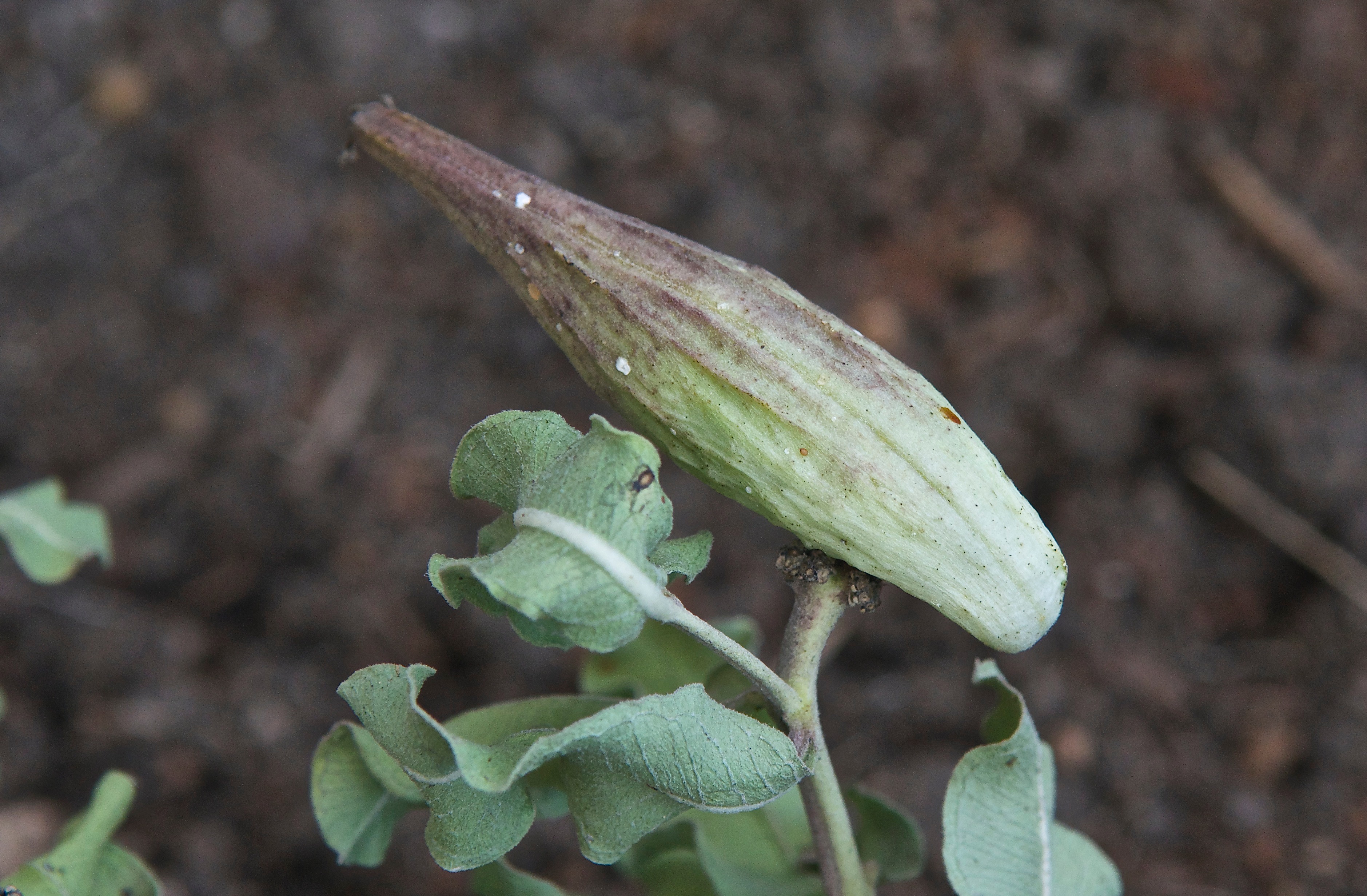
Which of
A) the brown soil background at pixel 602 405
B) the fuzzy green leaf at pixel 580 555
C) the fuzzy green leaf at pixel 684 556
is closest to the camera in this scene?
the fuzzy green leaf at pixel 580 555

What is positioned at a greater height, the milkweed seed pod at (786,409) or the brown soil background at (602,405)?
the milkweed seed pod at (786,409)

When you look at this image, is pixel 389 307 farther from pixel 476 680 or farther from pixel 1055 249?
pixel 1055 249

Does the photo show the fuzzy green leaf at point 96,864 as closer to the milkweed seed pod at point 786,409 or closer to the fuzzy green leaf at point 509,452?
the fuzzy green leaf at point 509,452

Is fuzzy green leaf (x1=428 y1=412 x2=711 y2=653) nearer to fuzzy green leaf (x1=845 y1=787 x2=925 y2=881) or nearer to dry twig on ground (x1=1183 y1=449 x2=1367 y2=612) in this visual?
fuzzy green leaf (x1=845 y1=787 x2=925 y2=881)

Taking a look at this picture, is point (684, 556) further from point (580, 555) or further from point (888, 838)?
point (888, 838)

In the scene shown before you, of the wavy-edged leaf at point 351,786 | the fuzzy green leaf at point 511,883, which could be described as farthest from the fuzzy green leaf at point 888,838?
the wavy-edged leaf at point 351,786

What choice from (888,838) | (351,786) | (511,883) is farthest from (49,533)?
(888,838)

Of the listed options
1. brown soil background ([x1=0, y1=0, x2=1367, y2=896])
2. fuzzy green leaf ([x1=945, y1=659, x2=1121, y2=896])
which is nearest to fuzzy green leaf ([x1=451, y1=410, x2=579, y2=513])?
fuzzy green leaf ([x1=945, y1=659, x2=1121, y2=896])
